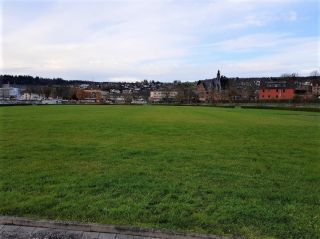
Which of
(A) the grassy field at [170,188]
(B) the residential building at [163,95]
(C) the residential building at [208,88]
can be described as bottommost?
(A) the grassy field at [170,188]

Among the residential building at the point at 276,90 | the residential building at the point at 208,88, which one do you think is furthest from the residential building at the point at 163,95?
the residential building at the point at 276,90

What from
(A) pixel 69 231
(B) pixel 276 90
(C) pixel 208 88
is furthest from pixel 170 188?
(C) pixel 208 88

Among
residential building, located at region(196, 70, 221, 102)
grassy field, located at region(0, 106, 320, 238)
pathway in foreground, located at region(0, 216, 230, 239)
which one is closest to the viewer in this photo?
pathway in foreground, located at region(0, 216, 230, 239)

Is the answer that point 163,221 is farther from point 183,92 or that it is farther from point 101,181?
point 183,92

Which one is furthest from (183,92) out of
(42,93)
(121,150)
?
(121,150)

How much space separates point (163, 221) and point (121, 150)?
7132mm

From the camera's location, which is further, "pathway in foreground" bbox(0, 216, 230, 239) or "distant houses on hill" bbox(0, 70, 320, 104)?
"distant houses on hill" bbox(0, 70, 320, 104)

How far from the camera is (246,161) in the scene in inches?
427

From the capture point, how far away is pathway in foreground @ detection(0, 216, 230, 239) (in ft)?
15.8

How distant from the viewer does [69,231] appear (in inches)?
197

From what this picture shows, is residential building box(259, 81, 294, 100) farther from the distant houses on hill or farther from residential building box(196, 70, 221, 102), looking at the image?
residential building box(196, 70, 221, 102)

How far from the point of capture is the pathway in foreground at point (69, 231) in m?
4.81

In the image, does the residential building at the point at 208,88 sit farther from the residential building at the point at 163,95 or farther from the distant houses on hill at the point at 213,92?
the residential building at the point at 163,95

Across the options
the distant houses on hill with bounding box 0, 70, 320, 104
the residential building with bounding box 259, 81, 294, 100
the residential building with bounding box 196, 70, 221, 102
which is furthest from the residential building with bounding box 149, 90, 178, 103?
the residential building with bounding box 259, 81, 294, 100
